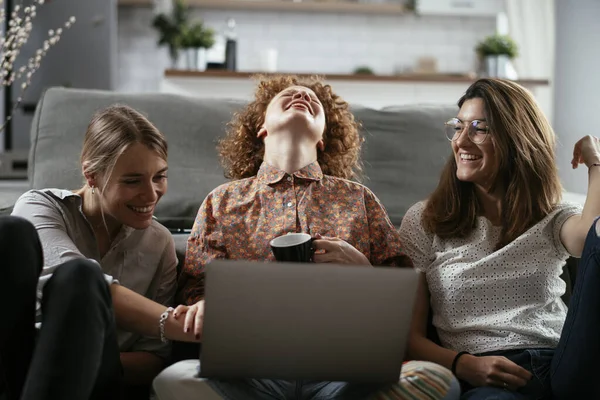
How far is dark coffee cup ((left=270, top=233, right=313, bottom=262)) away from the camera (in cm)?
145

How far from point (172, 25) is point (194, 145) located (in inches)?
142

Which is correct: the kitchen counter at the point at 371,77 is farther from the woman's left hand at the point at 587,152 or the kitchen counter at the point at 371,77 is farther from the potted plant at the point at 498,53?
the woman's left hand at the point at 587,152

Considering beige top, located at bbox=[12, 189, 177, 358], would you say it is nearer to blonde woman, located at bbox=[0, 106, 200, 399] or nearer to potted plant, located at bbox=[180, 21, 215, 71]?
blonde woman, located at bbox=[0, 106, 200, 399]

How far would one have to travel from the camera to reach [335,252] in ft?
5.54

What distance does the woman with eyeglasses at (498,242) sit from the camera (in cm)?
167

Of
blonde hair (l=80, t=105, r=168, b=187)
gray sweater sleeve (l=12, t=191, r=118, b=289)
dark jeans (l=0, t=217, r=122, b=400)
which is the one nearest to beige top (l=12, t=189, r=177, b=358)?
gray sweater sleeve (l=12, t=191, r=118, b=289)

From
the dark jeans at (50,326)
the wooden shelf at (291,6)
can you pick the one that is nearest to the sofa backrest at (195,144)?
the dark jeans at (50,326)

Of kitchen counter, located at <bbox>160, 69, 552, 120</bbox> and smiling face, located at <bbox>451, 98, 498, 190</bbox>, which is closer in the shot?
smiling face, located at <bbox>451, 98, 498, 190</bbox>

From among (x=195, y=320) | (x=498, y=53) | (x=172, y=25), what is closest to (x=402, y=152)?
(x=195, y=320)

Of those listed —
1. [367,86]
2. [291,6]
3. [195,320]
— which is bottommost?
[195,320]

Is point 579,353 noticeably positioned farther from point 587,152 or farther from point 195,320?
point 195,320

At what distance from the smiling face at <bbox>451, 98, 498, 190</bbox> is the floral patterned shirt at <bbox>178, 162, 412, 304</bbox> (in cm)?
24

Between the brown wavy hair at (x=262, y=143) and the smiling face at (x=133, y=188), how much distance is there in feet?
1.52

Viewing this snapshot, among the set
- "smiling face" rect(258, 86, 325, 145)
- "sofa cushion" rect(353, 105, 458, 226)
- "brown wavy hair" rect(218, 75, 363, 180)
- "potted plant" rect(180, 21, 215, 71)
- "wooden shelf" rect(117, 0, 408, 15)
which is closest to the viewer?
"smiling face" rect(258, 86, 325, 145)
